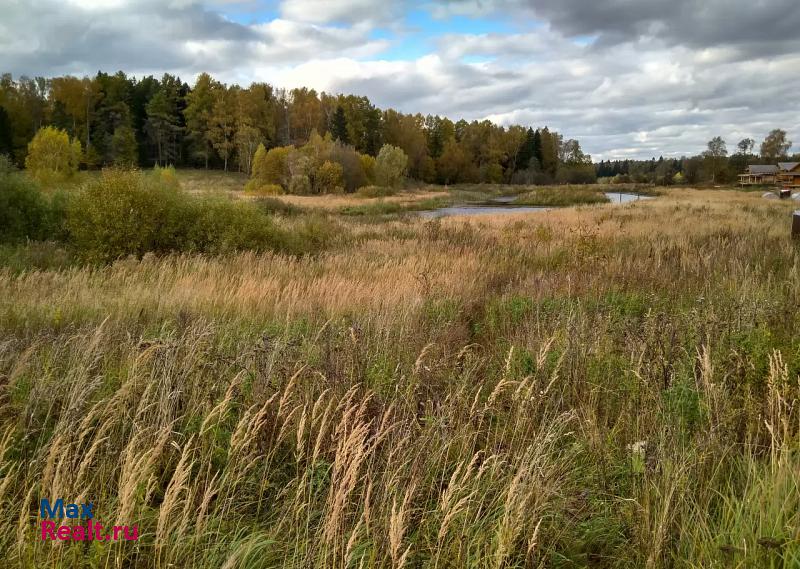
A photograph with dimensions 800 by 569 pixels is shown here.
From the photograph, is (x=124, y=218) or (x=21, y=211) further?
(x=21, y=211)

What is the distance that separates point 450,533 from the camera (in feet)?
7.62

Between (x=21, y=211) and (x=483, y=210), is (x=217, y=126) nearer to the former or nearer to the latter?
(x=483, y=210)

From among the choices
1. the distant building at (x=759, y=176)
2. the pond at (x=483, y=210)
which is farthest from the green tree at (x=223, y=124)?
the distant building at (x=759, y=176)

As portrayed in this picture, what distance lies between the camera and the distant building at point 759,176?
76.9 m

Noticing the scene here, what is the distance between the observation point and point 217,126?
7338 centimetres

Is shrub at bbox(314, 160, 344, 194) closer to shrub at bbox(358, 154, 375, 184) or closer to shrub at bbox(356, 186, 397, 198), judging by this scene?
shrub at bbox(356, 186, 397, 198)

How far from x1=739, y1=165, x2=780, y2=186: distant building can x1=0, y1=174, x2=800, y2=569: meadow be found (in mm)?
87277

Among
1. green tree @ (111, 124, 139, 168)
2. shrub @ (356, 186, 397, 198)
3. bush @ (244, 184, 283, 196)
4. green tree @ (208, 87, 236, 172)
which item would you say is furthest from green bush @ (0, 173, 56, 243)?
green tree @ (208, 87, 236, 172)

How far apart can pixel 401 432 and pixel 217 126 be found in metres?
79.3

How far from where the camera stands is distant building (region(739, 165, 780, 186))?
7694cm

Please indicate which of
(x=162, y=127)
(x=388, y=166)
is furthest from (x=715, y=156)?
(x=162, y=127)

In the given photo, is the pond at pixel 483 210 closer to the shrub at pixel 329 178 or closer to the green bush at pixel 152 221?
the shrub at pixel 329 178

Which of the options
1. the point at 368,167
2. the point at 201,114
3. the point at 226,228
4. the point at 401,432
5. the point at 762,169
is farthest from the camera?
the point at 762,169

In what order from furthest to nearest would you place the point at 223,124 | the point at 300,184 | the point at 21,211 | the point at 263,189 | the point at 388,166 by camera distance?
the point at 223,124 < the point at 388,166 < the point at 300,184 < the point at 263,189 < the point at 21,211
